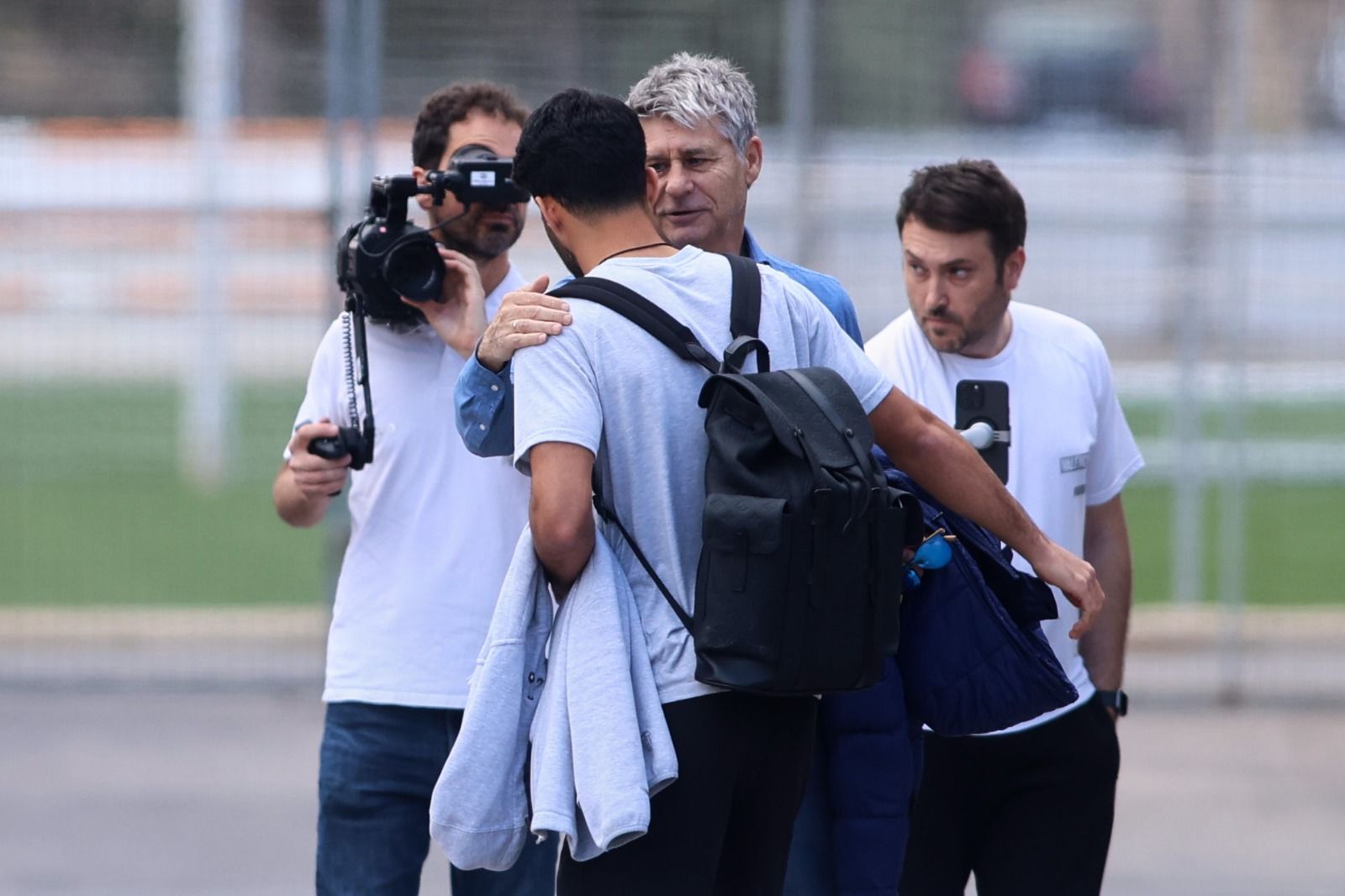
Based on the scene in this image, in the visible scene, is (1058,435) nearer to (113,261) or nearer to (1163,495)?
(113,261)

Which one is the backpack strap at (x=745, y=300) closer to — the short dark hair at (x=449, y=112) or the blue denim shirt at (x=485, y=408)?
the blue denim shirt at (x=485, y=408)

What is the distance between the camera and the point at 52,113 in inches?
284

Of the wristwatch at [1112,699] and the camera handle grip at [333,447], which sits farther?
the wristwatch at [1112,699]

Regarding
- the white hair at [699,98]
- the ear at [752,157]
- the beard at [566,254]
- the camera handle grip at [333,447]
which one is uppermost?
the white hair at [699,98]

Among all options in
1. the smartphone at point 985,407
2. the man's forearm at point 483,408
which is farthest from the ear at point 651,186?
the smartphone at point 985,407

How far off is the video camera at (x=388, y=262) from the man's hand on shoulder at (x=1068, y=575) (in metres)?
1.16

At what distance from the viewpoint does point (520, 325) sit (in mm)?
2607

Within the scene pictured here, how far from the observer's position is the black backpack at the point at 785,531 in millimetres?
2480

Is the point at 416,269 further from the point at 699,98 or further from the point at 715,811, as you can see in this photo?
the point at 715,811

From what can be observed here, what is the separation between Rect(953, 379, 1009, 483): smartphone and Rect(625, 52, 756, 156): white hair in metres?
0.67

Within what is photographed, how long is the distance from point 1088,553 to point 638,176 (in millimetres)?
1550

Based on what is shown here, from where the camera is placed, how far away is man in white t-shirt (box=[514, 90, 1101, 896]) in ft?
8.39

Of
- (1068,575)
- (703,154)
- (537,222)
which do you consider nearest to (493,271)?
(703,154)

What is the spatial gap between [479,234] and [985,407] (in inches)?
40.6
